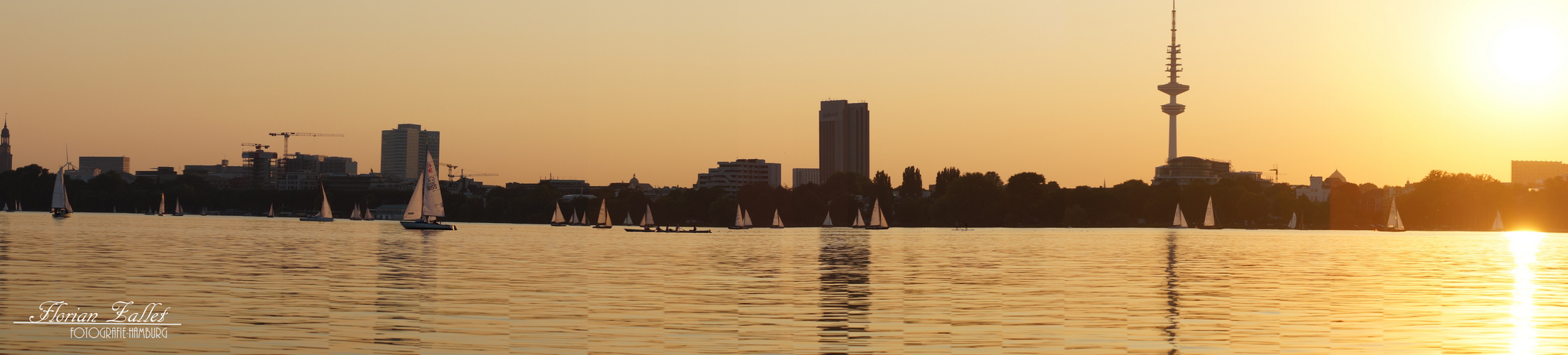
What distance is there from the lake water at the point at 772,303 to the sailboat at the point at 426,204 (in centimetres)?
6399

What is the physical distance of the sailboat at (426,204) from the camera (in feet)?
501

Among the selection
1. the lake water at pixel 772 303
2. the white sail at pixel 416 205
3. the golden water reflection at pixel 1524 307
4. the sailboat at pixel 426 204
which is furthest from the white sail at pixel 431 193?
the golden water reflection at pixel 1524 307

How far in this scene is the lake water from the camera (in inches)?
1230

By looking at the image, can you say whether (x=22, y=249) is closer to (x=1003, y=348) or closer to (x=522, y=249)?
(x=522, y=249)

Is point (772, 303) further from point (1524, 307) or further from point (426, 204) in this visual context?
point (426, 204)

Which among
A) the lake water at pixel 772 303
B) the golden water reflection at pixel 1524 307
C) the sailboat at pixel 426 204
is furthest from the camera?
the sailboat at pixel 426 204

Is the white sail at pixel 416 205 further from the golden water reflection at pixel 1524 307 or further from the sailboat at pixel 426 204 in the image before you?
the golden water reflection at pixel 1524 307

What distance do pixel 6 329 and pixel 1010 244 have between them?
103659 mm

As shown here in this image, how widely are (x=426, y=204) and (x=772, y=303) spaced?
118 metres

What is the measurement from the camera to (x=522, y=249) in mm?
100312

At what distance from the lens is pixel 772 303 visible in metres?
43.9

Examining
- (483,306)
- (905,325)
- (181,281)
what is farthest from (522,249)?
(905,325)

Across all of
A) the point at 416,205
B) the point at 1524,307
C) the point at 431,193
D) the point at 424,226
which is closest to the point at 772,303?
the point at 1524,307

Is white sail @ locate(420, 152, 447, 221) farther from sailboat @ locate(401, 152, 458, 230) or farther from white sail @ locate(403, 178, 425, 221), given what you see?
white sail @ locate(403, 178, 425, 221)
